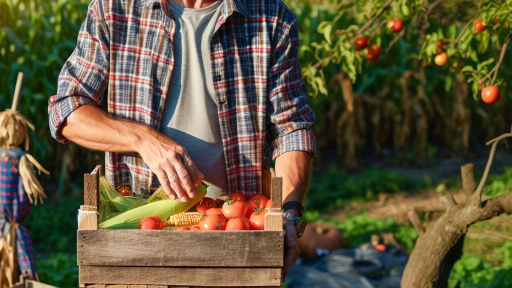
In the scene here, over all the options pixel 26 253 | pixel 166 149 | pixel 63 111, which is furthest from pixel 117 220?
pixel 26 253

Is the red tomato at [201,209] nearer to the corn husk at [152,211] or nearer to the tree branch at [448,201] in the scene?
the corn husk at [152,211]

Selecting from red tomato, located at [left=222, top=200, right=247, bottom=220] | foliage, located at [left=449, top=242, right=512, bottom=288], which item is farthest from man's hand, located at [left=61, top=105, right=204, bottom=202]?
foliage, located at [left=449, top=242, right=512, bottom=288]

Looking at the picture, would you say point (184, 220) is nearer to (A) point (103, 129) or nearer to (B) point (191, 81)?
(A) point (103, 129)

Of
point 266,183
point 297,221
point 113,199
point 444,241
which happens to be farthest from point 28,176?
point 444,241

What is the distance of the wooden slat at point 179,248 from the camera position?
138cm

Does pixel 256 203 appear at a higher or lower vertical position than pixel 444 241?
higher

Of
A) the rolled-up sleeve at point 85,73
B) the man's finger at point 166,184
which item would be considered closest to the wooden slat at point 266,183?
the man's finger at point 166,184

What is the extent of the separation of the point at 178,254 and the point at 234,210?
28 centimetres

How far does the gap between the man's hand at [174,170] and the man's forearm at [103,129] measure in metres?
0.11

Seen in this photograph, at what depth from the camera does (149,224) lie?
4.77ft

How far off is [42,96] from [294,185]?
462cm

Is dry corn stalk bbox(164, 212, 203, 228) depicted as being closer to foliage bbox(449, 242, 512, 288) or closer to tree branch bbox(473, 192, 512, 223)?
tree branch bbox(473, 192, 512, 223)

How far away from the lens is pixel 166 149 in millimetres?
1629

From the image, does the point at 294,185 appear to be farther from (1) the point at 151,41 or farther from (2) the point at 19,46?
(2) the point at 19,46
